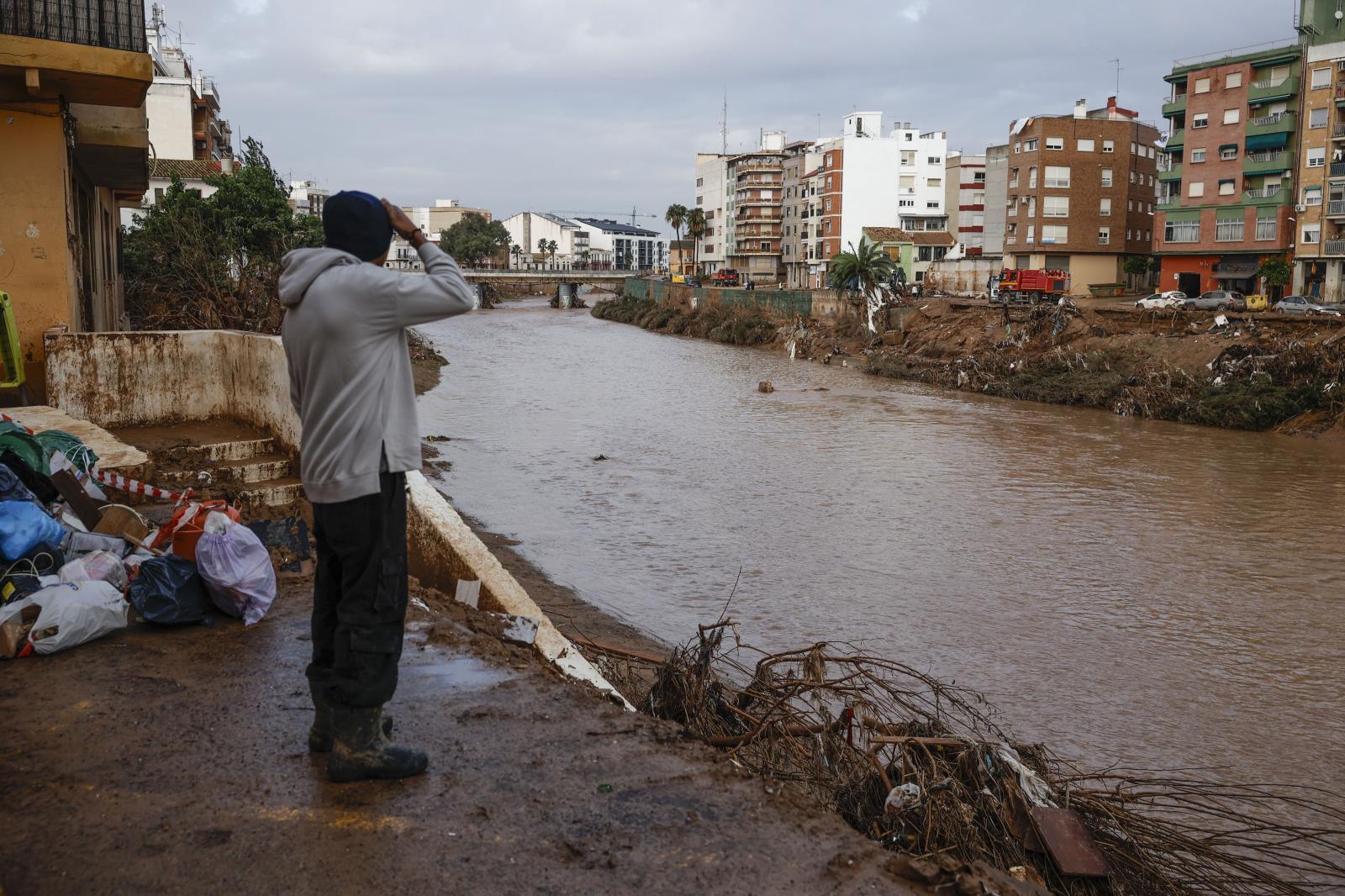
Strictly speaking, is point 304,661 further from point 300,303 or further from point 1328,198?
point 1328,198

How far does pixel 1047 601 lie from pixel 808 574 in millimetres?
2643

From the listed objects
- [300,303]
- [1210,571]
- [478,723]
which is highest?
[300,303]

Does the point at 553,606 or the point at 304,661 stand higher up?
the point at 304,661

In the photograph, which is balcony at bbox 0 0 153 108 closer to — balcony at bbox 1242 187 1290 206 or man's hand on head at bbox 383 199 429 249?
man's hand on head at bbox 383 199 429 249

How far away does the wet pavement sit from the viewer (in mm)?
2902

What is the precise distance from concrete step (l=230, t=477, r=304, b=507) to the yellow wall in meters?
3.55

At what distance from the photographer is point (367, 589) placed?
3316 millimetres

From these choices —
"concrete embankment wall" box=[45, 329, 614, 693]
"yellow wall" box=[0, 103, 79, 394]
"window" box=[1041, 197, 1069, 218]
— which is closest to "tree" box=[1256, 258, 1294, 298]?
"window" box=[1041, 197, 1069, 218]

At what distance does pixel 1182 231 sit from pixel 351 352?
56.2 m

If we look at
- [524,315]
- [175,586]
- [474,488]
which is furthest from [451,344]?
[175,586]

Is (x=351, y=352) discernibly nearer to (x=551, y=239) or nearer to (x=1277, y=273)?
(x=1277, y=273)

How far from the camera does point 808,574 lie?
12.8m

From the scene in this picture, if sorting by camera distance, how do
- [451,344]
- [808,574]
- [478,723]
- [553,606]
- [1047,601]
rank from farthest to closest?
[451,344] → [808,574] → [1047,601] → [553,606] → [478,723]

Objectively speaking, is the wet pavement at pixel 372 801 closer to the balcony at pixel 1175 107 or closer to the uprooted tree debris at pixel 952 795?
the uprooted tree debris at pixel 952 795
